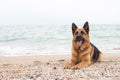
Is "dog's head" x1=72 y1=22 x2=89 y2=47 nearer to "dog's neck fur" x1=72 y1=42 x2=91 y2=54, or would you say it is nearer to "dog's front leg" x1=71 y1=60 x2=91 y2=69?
"dog's neck fur" x1=72 y1=42 x2=91 y2=54

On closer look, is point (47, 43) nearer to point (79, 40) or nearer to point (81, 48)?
point (81, 48)

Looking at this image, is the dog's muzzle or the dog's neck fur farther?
the dog's neck fur

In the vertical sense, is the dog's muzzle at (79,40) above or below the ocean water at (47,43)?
above

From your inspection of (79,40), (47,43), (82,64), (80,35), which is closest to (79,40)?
(79,40)

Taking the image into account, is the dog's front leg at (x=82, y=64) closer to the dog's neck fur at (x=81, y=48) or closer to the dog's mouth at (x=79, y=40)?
Answer: the dog's neck fur at (x=81, y=48)

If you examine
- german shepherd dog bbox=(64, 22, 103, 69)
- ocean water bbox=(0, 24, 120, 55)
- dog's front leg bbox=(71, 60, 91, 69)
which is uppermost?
german shepherd dog bbox=(64, 22, 103, 69)

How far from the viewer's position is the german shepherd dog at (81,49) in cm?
951

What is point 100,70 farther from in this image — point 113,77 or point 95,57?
point 95,57

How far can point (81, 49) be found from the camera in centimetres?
979

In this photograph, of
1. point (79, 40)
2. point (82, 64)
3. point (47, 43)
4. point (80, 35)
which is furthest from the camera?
point (47, 43)

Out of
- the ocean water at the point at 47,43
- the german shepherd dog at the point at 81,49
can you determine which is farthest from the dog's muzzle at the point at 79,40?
the ocean water at the point at 47,43

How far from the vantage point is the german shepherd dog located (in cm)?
951

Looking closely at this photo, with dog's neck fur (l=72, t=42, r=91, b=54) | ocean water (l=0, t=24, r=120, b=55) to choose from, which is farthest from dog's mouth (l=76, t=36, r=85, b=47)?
ocean water (l=0, t=24, r=120, b=55)

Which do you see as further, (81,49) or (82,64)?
(81,49)
